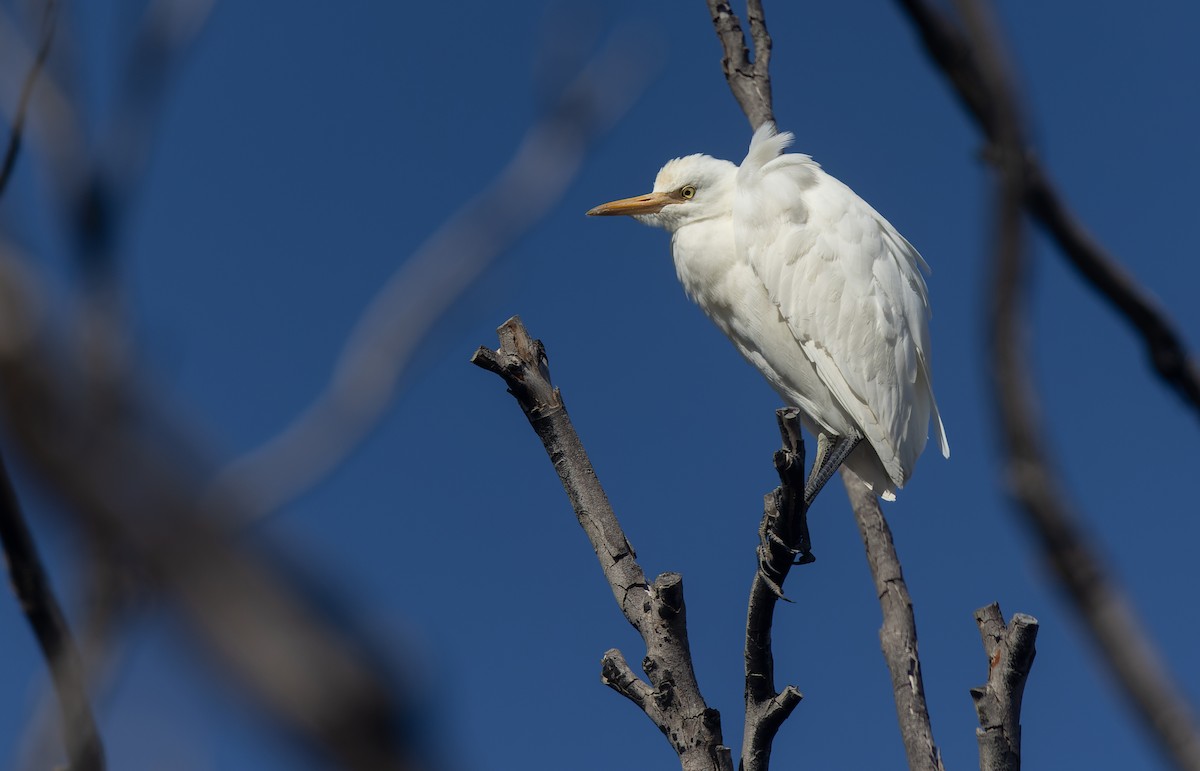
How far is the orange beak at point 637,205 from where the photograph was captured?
689 centimetres

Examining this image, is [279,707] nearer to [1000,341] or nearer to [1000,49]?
[1000,341]

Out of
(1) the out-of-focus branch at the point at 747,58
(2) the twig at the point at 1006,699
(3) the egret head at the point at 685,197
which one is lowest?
(2) the twig at the point at 1006,699

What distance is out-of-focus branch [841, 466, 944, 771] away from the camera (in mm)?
4719

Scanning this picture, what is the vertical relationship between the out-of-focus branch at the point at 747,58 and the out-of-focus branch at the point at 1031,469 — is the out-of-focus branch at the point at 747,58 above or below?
above

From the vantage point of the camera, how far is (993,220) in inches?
31.8

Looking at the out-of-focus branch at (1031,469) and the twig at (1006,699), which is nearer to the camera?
the out-of-focus branch at (1031,469)

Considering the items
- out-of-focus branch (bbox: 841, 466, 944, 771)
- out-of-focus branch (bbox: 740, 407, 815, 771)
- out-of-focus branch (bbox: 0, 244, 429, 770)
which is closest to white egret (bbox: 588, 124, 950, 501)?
out-of-focus branch (bbox: 841, 466, 944, 771)

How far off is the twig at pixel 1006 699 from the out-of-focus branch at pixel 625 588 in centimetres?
92

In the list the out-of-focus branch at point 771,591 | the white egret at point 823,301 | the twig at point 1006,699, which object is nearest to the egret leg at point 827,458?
the white egret at point 823,301

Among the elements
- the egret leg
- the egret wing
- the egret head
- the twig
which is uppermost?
the egret head

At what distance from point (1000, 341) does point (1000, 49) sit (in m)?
0.21

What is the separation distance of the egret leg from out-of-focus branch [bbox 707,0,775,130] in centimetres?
203

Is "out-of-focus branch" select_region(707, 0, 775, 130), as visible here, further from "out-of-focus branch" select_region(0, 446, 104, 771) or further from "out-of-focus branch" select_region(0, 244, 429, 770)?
"out-of-focus branch" select_region(0, 244, 429, 770)

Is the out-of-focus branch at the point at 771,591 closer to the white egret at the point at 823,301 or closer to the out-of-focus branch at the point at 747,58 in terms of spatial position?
the white egret at the point at 823,301
